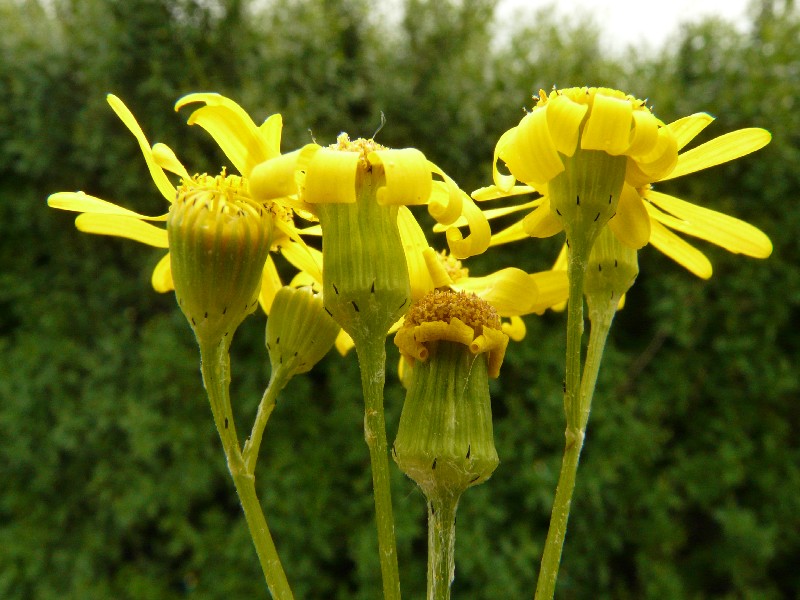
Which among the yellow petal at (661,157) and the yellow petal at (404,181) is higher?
the yellow petal at (661,157)

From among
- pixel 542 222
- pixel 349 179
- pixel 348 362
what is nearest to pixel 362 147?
pixel 349 179

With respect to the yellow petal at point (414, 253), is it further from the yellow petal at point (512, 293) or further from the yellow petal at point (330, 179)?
the yellow petal at point (330, 179)

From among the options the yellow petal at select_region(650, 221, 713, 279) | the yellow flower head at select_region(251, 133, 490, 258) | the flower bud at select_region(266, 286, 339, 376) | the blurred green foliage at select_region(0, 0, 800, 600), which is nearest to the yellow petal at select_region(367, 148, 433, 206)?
the yellow flower head at select_region(251, 133, 490, 258)

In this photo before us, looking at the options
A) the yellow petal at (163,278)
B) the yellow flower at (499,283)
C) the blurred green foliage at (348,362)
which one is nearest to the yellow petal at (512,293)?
the yellow flower at (499,283)

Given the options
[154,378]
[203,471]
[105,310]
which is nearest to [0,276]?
[105,310]

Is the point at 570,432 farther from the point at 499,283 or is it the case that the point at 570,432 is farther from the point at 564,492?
the point at 499,283

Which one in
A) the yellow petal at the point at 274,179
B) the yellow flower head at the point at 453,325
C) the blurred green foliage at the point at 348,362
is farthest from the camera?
the blurred green foliage at the point at 348,362
